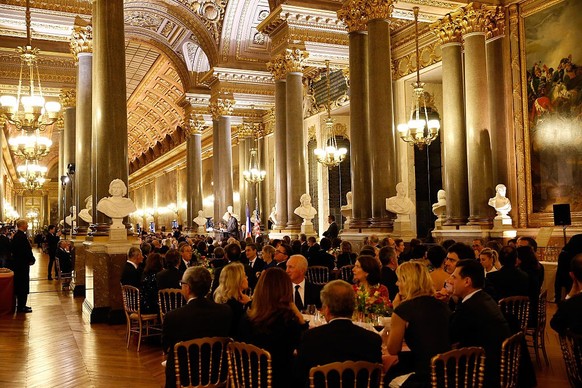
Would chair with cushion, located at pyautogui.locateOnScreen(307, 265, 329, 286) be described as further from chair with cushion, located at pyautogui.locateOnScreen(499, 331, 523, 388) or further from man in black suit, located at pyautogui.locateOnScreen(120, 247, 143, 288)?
chair with cushion, located at pyautogui.locateOnScreen(499, 331, 523, 388)

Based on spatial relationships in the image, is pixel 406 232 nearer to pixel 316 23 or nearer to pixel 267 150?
pixel 316 23

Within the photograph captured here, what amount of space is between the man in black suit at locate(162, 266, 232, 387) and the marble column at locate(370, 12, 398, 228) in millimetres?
7689

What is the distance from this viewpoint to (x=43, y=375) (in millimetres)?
5316

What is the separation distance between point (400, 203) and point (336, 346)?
8142mm

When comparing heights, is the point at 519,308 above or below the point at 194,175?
below

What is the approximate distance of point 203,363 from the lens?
3.57 m

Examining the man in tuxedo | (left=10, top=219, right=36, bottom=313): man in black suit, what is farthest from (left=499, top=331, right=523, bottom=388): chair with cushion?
(left=10, top=219, right=36, bottom=313): man in black suit

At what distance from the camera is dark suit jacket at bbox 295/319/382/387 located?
282 cm

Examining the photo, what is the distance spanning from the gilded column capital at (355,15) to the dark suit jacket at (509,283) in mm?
7463

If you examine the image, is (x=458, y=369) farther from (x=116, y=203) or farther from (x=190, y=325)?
(x=116, y=203)

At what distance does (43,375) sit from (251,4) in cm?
1562

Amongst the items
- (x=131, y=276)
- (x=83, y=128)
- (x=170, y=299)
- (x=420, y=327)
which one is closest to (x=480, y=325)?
(x=420, y=327)

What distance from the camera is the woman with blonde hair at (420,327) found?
325 centimetres

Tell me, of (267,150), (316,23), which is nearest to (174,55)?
(267,150)
